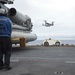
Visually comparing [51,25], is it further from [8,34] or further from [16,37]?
[8,34]

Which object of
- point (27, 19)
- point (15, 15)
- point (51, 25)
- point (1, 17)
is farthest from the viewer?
point (51, 25)

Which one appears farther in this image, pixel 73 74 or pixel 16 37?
pixel 16 37

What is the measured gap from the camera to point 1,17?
27.9 feet

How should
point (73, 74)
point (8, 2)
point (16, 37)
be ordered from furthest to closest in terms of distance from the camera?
point (8, 2) < point (16, 37) < point (73, 74)

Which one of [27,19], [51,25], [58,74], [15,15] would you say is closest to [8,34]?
[58,74]

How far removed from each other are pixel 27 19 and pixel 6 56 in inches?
661

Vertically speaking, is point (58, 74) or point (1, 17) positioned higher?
point (1, 17)

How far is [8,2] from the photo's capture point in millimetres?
21422

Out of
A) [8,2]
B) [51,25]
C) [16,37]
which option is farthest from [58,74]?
[51,25]

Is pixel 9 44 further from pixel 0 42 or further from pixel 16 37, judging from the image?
pixel 16 37

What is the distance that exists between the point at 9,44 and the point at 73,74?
8.06 feet

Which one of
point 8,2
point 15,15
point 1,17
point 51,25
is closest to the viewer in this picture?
point 1,17

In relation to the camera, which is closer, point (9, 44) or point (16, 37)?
point (9, 44)

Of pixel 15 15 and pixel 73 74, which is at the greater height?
pixel 15 15
